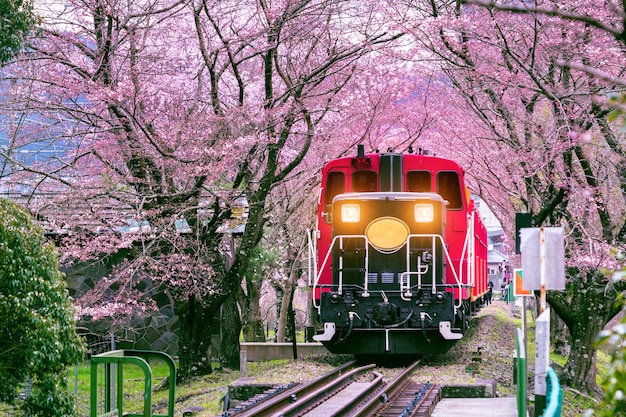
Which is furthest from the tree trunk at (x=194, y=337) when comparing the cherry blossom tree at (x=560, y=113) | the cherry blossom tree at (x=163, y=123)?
the cherry blossom tree at (x=560, y=113)

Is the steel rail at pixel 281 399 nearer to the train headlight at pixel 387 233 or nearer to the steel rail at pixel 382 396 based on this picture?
the steel rail at pixel 382 396

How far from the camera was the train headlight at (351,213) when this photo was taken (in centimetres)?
1256

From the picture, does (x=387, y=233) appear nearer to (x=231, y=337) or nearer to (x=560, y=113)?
(x=560, y=113)

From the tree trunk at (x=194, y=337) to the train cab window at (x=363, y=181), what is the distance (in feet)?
14.3

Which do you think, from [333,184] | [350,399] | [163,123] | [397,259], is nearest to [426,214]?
[397,259]

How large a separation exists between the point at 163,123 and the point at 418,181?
4922 millimetres

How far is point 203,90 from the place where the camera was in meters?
16.8

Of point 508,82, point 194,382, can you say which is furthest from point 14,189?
point 508,82

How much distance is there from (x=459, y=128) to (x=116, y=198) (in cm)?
1015

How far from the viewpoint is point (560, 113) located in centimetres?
1244

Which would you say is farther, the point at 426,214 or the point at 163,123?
the point at 163,123

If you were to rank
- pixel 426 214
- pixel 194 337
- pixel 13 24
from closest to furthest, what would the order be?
1. pixel 13 24
2. pixel 426 214
3. pixel 194 337

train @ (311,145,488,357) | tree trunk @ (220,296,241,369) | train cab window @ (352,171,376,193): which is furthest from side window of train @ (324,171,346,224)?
tree trunk @ (220,296,241,369)

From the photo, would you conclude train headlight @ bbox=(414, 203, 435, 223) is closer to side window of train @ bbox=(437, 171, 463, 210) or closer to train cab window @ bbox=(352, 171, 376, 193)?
side window of train @ bbox=(437, 171, 463, 210)
